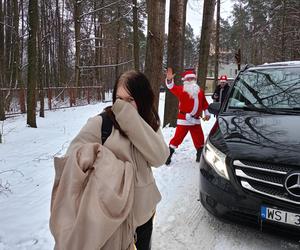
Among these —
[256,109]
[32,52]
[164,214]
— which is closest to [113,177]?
[164,214]

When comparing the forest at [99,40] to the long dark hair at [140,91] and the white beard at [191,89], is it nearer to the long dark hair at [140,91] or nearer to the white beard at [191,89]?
the white beard at [191,89]

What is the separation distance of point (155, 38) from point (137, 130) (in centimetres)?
560

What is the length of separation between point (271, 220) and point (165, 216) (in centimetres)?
142

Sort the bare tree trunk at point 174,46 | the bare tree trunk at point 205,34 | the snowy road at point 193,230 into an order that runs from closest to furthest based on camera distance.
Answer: the snowy road at point 193,230 → the bare tree trunk at point 174,46 → the bare tree trunk at point 205,34

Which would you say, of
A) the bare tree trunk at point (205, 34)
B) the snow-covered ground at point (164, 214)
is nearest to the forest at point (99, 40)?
the bare tree trunk at point (205, 34)

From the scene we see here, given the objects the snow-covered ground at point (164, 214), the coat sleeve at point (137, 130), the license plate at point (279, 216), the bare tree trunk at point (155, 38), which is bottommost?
the snow-covered ground at point (164, 214)

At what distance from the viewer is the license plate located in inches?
117

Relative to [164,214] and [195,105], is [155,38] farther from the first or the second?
[164,214]

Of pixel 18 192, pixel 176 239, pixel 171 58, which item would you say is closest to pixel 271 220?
pixel 176 239

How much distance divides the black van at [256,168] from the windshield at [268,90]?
10cm

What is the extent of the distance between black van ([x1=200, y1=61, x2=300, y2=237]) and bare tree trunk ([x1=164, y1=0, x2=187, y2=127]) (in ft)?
20.0

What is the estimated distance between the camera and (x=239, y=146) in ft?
10.8

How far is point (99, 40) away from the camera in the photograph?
35031 millimetres

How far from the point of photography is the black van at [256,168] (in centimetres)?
300
